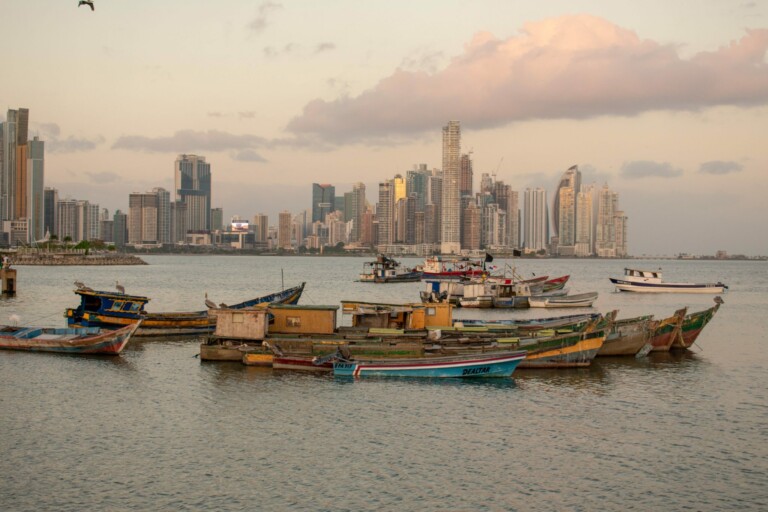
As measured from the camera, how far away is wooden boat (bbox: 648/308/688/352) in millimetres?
44844

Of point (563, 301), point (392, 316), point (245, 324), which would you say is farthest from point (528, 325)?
point (563, 301)

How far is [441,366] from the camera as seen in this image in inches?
1399

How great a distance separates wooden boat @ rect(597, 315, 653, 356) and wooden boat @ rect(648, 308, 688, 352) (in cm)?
154

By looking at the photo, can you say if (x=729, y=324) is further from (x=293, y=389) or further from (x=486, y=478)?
(x=486, y=478)

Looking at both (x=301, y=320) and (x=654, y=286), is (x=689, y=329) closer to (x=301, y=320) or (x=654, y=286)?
(x=301, y=320)

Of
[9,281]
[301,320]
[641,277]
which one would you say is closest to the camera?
[301,320]

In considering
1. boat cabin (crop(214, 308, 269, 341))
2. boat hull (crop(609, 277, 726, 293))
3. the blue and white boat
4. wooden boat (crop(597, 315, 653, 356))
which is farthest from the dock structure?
boat hull (crop(609, 277, 726, 293))

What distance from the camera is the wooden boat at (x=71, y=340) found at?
41906 millimetres

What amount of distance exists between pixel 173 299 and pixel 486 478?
2879 inches

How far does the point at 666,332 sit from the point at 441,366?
16510mm

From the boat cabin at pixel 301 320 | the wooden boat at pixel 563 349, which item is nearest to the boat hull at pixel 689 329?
the wooden boat at pixel 563 349

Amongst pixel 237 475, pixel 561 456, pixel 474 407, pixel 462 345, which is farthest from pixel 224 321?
pixel 561 456

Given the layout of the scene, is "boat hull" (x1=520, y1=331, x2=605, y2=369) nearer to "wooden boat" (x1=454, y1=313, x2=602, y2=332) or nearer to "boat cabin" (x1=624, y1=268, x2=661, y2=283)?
"wooden boat" (x1=454, y1=313, x2=602, y2=332)

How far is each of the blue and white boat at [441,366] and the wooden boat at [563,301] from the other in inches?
1793
